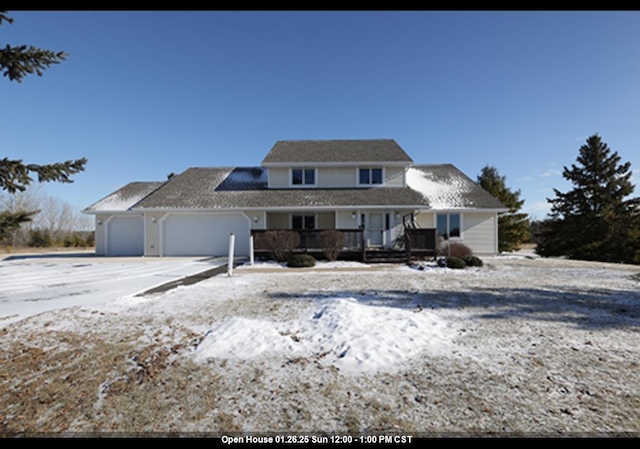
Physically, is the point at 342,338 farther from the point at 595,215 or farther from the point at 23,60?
the point at 595,215

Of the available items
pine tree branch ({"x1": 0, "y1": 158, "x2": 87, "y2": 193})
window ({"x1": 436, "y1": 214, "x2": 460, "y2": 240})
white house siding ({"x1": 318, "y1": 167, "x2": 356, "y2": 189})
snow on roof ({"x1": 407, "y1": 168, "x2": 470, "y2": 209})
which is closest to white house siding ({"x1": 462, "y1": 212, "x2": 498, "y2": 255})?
window ({"x1": 436, "y1": 214, "x2": 460, "y2": 240})

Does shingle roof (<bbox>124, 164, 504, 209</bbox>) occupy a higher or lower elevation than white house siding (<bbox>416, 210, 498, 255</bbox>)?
higher

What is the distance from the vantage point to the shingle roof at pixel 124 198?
1742 cm

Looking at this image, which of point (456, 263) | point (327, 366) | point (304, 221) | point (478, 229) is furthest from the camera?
point (304, 221)

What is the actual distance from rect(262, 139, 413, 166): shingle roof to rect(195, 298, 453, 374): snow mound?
13434 millimetres

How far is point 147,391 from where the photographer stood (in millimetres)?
2832

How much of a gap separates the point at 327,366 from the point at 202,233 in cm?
1500

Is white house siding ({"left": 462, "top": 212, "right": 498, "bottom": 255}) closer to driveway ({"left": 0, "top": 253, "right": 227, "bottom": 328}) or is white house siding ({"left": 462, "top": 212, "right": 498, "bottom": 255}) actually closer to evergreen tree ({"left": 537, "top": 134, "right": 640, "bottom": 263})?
evergreen tree ({"left": 537, "top": 134, "right": 640, "bottom": 263})

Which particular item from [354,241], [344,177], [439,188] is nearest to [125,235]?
[344,177]

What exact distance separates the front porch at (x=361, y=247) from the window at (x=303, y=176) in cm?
499

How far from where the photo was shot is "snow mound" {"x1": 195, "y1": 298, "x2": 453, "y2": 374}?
3521mm

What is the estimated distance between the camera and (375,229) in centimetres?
1581
